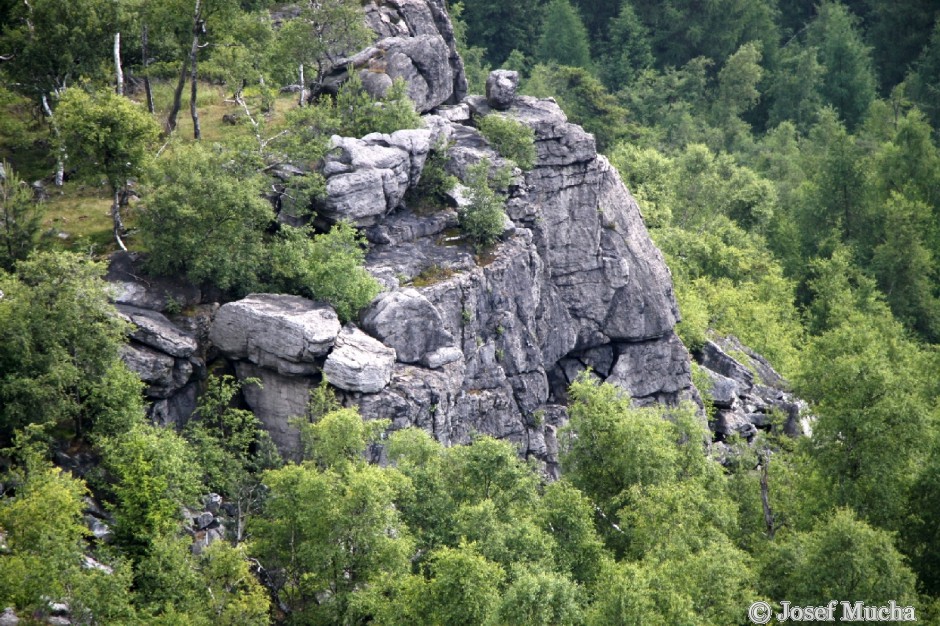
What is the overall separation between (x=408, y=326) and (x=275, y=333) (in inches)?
263

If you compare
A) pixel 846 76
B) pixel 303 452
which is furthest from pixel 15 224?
pixel 846 76

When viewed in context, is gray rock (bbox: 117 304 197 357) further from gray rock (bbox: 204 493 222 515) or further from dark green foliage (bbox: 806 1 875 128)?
dark green foliage (bbox: 806 1 875 128)

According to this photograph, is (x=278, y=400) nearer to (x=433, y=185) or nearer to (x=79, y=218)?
(x=79, y=218)

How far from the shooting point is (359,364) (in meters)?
48.0

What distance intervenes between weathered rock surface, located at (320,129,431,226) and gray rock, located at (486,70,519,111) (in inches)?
447

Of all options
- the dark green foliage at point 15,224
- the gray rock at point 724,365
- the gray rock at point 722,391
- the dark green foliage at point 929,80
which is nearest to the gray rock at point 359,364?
the dark green foliage at point 15,224

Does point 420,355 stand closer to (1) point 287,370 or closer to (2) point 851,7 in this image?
(1) point 287,370

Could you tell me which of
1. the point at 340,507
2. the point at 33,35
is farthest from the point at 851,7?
the point at 340,507

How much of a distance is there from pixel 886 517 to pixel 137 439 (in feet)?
112

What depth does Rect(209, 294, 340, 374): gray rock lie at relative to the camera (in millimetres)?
48094

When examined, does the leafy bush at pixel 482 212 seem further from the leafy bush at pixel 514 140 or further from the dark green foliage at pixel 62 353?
the dark green foliage at pixel 62 353

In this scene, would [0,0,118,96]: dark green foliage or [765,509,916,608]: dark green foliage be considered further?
[0,0,118,96]: dark green foliage

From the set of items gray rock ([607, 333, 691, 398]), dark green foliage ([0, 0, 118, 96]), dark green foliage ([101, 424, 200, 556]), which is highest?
dark green foliage ([0, 0, 118, 96])

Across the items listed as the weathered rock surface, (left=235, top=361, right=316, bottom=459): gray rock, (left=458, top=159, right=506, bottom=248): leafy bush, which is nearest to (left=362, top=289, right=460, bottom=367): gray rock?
(left=235, top=361, right=316, bottom=459): gray rock
